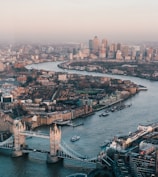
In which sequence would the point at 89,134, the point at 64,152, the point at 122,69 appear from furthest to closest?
the point at 122,69 → the point at 89,134 → the point at 64,152

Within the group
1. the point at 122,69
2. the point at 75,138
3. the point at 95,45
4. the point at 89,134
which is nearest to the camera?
the point at 75,138

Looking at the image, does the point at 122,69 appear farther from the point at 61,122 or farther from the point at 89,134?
the point at 89,134

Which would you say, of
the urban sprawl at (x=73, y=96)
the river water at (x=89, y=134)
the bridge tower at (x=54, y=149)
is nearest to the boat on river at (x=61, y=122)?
the urban sprawl at (x=73, y=96)

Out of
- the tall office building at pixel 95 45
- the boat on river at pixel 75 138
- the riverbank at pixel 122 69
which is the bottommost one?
the riverbank at pixel 122 69

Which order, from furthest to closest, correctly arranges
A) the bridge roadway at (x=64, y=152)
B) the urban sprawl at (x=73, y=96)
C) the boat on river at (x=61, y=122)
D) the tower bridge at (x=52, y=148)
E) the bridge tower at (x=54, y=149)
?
the boat on river at (x=61, y=122), the bridge tower at (x=54, y=149), the tower bridge at (x=52, y=148), the bridge roadway at (x=64, y=152), the urban sprawl at (x=73, y=96)

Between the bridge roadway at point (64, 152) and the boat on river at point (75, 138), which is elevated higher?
the bridge roadway at point (64, 152)

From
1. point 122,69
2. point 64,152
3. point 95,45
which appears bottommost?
point 122,69

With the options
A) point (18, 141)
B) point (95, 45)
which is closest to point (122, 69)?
point (95, 45)

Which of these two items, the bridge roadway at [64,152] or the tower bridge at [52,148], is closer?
the bridge roadway at [64,152]

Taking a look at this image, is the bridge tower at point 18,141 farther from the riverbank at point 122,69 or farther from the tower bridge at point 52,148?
the riverbank at point 122,69

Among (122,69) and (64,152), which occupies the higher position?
(64,152)

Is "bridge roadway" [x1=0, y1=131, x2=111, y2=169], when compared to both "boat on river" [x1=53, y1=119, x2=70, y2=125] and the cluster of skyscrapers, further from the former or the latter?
the cluster of skyscrapers
